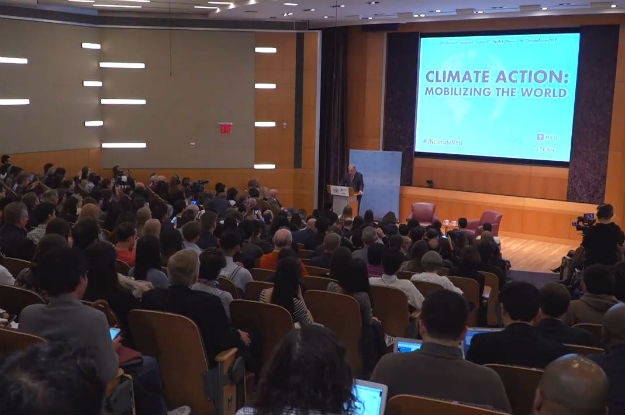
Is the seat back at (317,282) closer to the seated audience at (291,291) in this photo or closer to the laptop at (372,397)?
the seated audience at (291,291)

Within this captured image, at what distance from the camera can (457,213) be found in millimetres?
13367

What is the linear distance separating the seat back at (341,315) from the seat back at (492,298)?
2135 millimetres

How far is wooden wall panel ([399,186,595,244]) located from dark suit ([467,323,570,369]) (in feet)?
31.6

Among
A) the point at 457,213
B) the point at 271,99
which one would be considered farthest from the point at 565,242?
the point at 271,99

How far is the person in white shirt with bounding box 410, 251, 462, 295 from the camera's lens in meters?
5.37

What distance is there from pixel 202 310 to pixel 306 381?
204 cm

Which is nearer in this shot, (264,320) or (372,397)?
(372,397)

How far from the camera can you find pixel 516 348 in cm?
314

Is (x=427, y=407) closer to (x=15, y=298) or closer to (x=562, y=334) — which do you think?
(x=562, y=334)

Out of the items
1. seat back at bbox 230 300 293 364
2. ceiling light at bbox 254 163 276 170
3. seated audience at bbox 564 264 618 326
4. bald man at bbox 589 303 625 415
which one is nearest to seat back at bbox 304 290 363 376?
seat back at bbox 230 300 293 364

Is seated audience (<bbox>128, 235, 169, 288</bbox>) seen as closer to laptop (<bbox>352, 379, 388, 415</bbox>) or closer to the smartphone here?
the smartphone

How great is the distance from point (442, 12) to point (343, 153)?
3.93 metres

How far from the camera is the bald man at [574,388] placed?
1.89 meters

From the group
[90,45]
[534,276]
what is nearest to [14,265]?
[534,276]
